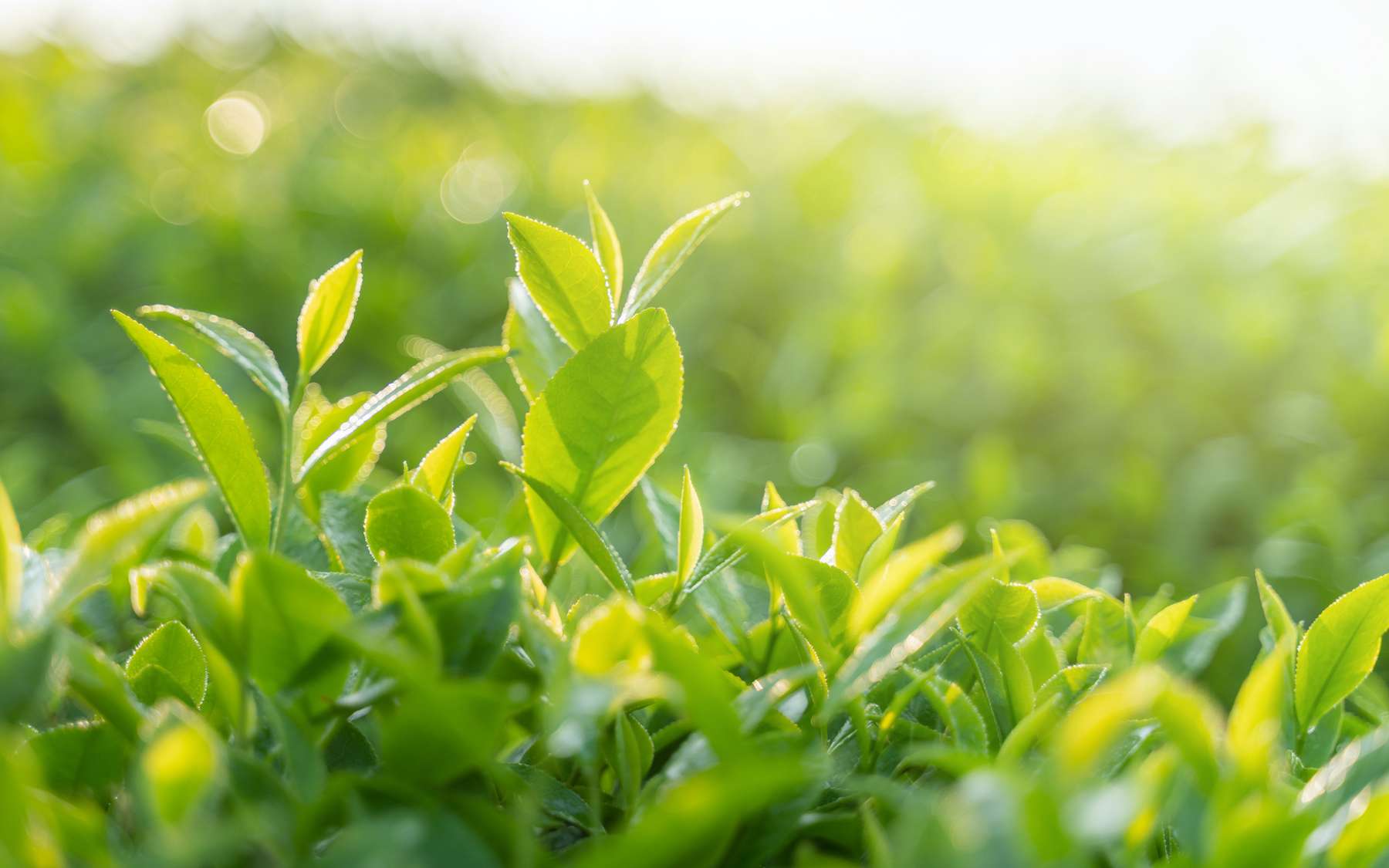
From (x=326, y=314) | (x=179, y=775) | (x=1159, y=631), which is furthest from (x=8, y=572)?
(x=1159, y=631)

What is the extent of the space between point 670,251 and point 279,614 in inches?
16.0

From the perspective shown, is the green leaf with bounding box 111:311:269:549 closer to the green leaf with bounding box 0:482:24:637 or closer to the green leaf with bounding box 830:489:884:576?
the green leaf with bounding box 0:482:24:637

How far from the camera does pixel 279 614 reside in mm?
643

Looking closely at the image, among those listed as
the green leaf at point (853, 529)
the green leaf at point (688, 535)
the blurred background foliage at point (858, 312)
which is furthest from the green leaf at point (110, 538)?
the blurred background foliage at point (858, 312)

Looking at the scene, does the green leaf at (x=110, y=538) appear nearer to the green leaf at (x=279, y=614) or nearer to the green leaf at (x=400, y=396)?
the green leaf at (x=279, y=614)

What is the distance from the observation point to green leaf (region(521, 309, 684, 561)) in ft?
2.69

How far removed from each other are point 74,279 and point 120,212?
245mm

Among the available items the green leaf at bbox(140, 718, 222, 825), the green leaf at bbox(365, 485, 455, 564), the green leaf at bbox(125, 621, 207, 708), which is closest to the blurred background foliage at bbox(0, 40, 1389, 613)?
the green leaf at bbox(125, 621, 207, 708)

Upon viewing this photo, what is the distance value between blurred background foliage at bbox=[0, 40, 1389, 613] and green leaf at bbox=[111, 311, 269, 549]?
1.16 metres

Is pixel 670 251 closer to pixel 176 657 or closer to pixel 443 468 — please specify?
pixel 443 468

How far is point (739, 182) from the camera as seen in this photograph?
386 cm

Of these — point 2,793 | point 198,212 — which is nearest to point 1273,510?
point 2,793

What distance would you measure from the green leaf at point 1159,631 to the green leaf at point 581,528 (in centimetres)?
42

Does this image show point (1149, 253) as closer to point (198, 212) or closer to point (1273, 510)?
point (1273, 510)
